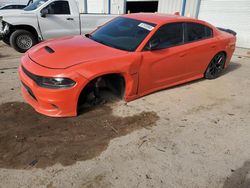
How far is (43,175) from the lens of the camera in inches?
99.2

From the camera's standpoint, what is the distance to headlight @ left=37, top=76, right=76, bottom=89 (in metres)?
3.15

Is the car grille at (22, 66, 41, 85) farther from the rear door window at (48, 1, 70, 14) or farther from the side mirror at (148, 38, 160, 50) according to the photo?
the rear door window at (48, 1, 70, 14)

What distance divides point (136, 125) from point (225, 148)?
130 cm

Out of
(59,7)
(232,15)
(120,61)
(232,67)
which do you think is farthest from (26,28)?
(232,15)

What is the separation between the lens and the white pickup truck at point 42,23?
7375mm

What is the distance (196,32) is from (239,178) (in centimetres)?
313

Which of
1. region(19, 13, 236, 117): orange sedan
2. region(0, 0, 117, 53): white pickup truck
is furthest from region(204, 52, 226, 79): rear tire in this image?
region(0, 0, 117, 53): white pickup truck

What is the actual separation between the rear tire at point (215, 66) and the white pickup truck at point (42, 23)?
4819 mm

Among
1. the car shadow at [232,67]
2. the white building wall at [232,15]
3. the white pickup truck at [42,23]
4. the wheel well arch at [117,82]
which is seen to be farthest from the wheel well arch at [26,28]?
the white building wall at [232,15]

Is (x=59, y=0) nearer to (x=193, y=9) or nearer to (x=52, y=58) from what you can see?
(x=52, y=58)

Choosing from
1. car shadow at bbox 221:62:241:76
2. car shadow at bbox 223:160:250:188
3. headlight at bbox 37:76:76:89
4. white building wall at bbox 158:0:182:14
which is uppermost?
white building wall at bbox 158:0:182:14

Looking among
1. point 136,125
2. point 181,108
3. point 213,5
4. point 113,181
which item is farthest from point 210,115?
point 213,5

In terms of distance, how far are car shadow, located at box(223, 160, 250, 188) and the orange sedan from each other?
2.01 metres

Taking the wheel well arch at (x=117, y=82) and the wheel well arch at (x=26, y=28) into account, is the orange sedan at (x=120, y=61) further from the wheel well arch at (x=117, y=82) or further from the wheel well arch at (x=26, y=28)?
the wheel well arch at (x=26, y=28)
